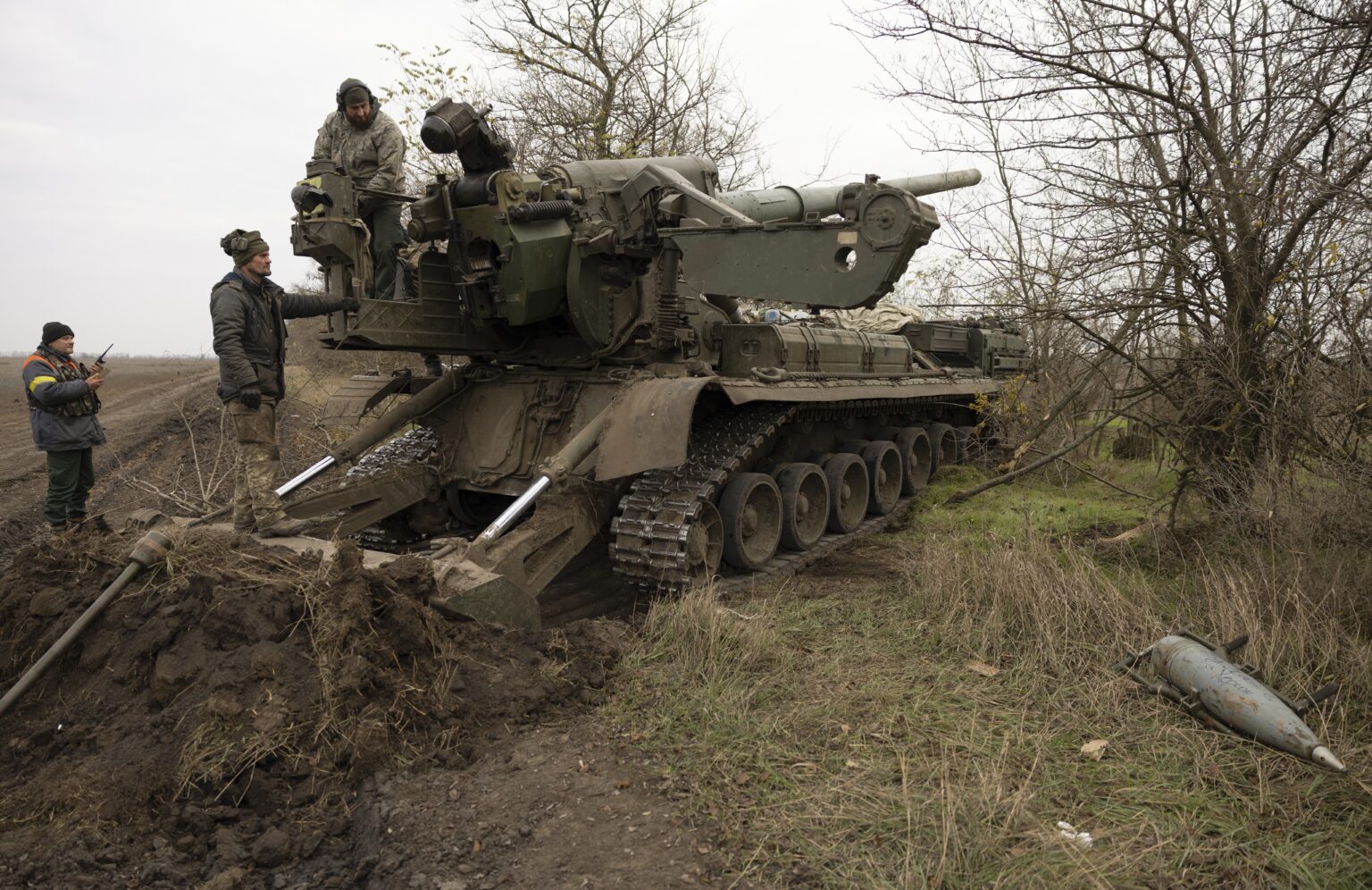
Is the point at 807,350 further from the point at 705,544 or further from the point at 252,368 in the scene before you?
the point at 252,368

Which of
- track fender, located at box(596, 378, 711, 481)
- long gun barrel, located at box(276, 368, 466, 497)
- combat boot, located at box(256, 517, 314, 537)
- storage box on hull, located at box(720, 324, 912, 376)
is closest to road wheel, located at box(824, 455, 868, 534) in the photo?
storage box on hull, located at box(720, 324, 912, 376)

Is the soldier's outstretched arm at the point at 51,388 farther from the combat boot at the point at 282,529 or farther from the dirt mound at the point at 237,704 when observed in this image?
the combat boot at the point at 282,529

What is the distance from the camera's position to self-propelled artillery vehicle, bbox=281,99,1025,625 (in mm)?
6352

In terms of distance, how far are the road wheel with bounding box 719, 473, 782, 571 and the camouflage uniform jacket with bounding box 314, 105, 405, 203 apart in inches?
132

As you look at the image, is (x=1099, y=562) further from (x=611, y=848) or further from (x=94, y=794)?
(x=94, y=794)

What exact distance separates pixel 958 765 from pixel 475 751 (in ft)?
6.96

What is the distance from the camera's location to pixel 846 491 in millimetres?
9125

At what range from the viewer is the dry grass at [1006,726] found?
11.5ft

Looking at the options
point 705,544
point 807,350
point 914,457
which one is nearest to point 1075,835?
point 705,544

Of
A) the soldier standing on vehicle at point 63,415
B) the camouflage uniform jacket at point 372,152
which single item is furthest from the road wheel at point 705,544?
the soldier standing on vehicle at point 63,415

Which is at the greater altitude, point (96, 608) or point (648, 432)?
point (648, 432)

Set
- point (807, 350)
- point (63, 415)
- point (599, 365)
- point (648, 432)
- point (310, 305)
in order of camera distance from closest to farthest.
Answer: point (648, 432), point (310, 305), point (63, 415), point (599, 365), point (807, 350)

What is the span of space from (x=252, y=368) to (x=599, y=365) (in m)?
2.63

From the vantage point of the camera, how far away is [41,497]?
1084 cm
